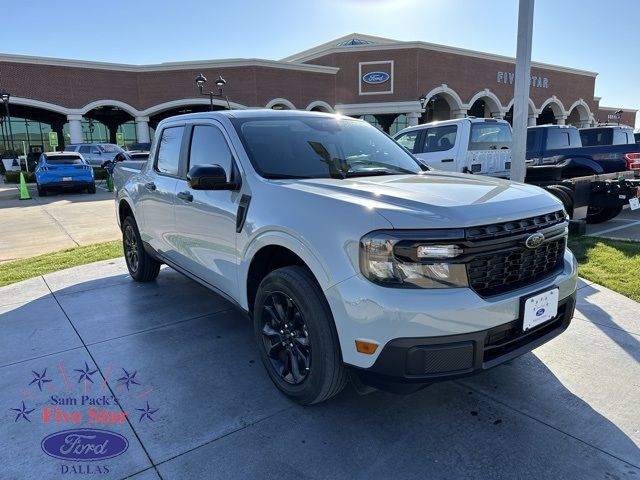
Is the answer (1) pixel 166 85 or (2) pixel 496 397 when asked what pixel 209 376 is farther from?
(1) pixel 166 85

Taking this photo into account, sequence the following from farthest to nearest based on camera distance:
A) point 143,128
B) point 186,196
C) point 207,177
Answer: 1. point 143,128
2. point 186,196
3. point 207,177

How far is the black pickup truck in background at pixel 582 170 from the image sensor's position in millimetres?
7723

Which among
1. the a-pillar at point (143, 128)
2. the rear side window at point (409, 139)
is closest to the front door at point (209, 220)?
the rear side window at point (409, 139)

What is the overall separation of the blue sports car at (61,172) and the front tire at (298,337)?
18.5 m

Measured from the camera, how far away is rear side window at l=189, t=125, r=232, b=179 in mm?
3589

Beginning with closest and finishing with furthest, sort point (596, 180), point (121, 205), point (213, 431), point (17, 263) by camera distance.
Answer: point (213, 431)
point (121, 205)
point (17, 263)
point (596, 180)

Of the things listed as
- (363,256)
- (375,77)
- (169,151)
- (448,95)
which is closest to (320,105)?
(375,77)

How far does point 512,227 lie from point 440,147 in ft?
24.8

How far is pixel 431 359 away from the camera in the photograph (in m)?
2.28

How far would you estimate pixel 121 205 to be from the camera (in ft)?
19.5

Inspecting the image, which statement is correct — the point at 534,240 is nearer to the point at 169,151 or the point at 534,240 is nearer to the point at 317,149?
the point at 317,149

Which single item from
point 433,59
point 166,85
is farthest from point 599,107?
point 166,85

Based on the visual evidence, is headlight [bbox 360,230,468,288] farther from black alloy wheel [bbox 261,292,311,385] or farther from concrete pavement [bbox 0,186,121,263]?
concrete pavement [bbox 0,186,121,263]

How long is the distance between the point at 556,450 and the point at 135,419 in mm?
2453
